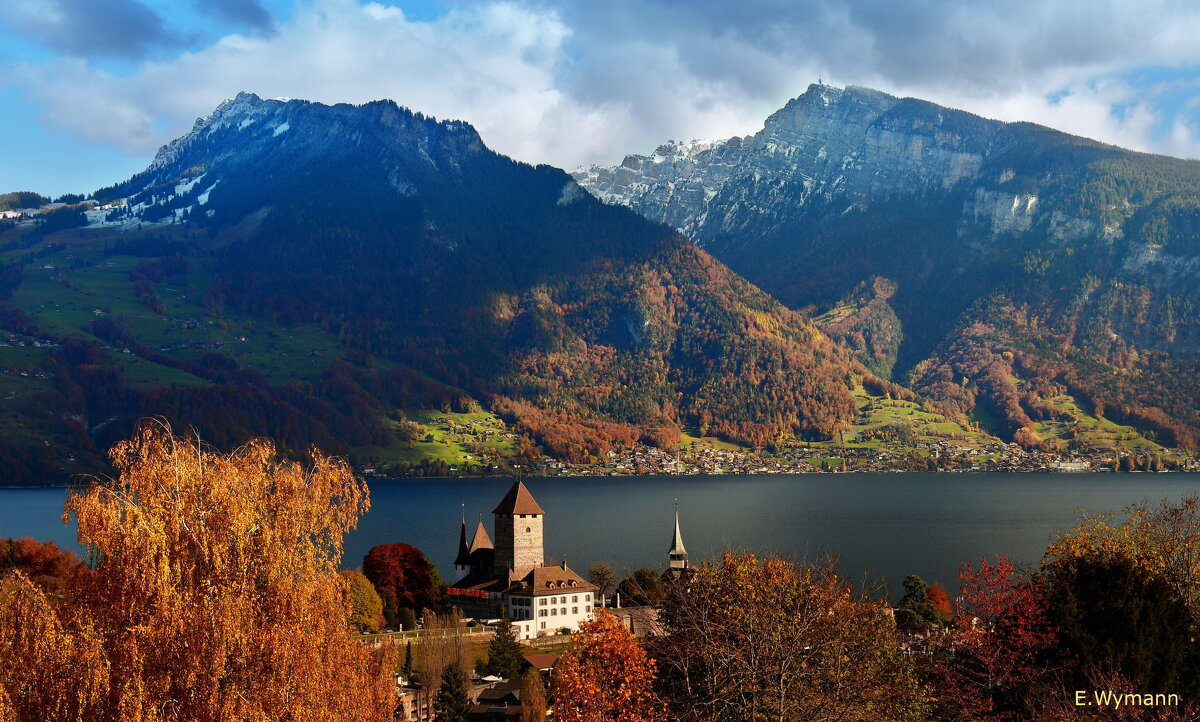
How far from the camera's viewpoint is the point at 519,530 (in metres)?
95.8

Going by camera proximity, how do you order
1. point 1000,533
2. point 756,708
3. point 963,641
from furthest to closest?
point 1000,533
point 963,641
point 756,708

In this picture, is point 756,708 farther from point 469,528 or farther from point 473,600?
point 469,528

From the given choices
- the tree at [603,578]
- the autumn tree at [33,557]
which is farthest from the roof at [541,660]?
the autumn tree at [33,557]

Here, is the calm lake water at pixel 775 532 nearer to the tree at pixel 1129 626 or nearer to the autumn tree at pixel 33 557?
the autumn tree at pixel 33 557

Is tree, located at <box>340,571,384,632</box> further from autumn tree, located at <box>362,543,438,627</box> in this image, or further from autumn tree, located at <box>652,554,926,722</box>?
autumn tree, located at <box>652,554,926,722</box>

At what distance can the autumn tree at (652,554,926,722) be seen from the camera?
2978 cm

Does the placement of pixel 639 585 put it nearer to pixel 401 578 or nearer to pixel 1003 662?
pixel 401 578

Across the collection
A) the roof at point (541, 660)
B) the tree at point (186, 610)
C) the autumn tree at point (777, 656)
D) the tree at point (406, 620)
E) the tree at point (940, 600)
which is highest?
the tree at point (186, 610)

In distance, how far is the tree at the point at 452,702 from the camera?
53469 millimetres

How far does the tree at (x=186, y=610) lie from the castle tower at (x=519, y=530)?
70.0m

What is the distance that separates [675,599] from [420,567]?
51766 millimetres

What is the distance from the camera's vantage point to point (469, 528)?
6373 inches

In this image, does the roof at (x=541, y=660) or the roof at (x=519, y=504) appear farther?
the roof at (x=519, y=504)

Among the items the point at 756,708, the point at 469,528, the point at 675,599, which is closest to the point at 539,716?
the point at 675,599
